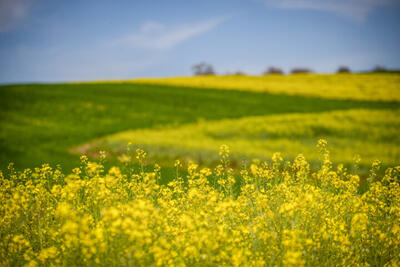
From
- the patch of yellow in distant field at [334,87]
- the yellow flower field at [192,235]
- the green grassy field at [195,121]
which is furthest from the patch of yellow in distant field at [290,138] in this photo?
the patch of yellow in distant field at [334,87]

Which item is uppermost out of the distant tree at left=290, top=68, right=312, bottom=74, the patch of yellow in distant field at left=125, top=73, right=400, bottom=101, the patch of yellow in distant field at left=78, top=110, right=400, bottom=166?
the distant tree at left=290, top=68, right=312, bottom=74

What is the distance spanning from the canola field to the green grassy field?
13 centimetres

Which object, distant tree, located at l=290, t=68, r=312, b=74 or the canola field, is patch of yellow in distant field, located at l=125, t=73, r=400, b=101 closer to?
the canola field

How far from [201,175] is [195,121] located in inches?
780

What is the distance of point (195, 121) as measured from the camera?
970 inches

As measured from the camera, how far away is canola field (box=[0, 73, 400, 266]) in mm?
3311

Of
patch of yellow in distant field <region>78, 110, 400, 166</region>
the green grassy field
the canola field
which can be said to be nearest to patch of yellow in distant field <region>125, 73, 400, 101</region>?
the green grassy field

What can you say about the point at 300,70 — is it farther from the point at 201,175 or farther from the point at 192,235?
the point at 192,235

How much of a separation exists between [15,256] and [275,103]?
99.6 feet

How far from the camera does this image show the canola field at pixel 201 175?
3311 mm

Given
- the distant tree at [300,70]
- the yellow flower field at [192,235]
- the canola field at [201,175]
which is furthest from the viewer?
the distant tree at [300,70]

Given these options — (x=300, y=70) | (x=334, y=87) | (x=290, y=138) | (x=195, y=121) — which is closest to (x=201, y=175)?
(x=290, y=138)

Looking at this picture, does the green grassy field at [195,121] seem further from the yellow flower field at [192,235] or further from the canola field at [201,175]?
the yellow flower field at [192,235]

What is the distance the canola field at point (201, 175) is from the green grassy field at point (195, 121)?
0.41 feet
